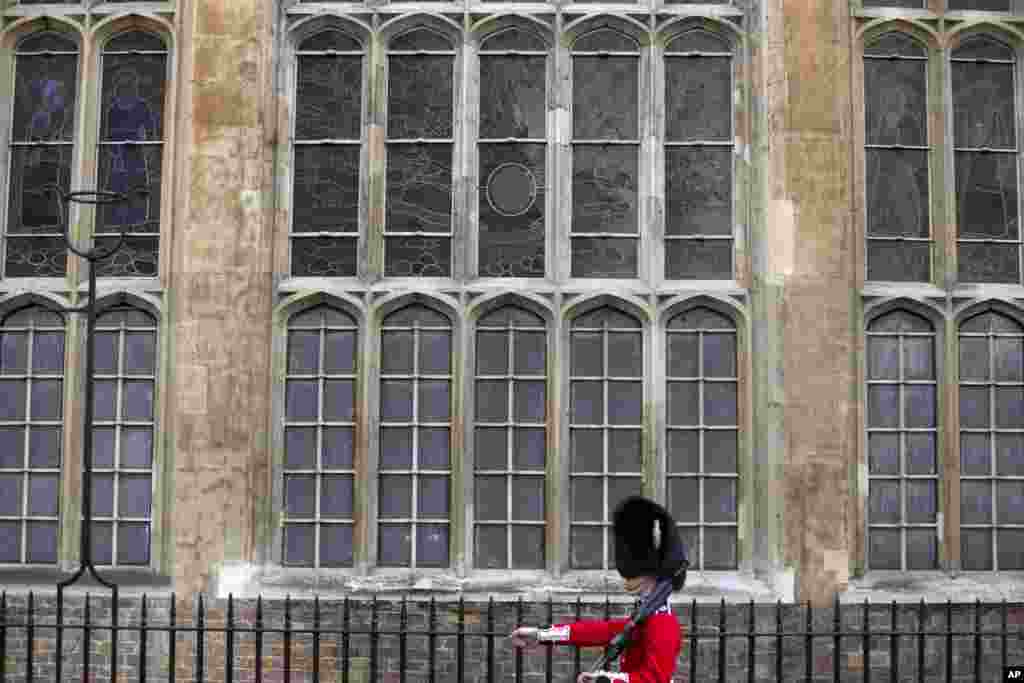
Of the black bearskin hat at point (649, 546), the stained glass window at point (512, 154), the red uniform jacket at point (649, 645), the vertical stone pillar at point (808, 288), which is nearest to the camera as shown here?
the red uniform jacket at point (649, 645)

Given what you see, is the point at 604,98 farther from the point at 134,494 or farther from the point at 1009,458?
the point at 134,494

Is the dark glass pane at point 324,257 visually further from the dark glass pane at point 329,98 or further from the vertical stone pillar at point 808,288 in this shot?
the vertical stone pillar at point 808,288

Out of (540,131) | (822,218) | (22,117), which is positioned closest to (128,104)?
(22,117)

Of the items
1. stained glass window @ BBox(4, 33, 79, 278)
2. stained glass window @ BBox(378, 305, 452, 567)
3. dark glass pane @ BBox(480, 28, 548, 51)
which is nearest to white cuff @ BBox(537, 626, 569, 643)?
stained glass window @ BBox(378, 305, 452, 567)

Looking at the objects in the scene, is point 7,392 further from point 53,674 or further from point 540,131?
point 540,131

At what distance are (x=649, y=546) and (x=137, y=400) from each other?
5.00 meters

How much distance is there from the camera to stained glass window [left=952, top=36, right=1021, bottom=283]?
1138 cm

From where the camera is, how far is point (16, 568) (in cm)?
1110

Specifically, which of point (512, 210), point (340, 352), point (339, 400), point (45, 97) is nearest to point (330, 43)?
point (512, 210)

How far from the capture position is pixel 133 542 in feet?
36.2

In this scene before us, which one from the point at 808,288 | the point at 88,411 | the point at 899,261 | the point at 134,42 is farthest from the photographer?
the point at 134,42

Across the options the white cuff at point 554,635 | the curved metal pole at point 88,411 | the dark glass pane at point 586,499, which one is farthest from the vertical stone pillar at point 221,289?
the white cuff at point 554,635

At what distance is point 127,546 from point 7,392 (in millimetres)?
1436

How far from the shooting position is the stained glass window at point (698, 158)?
442 inches
